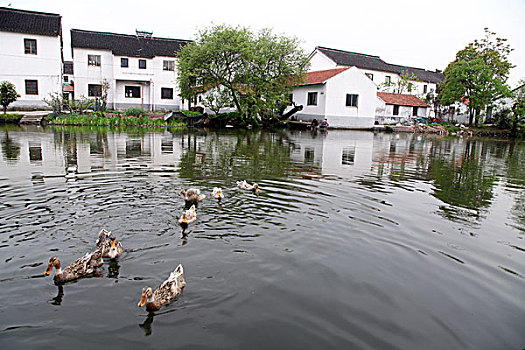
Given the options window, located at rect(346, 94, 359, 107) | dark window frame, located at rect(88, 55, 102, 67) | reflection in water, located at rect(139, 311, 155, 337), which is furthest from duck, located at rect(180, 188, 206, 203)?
dark window frame, located at rect(88, 55, 102, 67)

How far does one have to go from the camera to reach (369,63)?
53.7 meters

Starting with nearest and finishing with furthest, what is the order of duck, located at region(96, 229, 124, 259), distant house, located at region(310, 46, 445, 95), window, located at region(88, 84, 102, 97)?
duck, located at region(96, 229, 124, 259)
window, located at region(88, 84, 102, 97)
distant house, located at region(310, 46, 445, 95)

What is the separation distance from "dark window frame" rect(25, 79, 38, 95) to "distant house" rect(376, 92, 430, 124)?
37968mm

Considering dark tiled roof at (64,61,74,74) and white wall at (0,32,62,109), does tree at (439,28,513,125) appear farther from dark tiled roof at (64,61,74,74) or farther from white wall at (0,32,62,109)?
dark tiled roof at (64,61,74,74)

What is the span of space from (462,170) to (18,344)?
47.4ft

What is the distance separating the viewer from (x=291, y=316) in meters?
3.96

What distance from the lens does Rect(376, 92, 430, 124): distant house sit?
1834 inches

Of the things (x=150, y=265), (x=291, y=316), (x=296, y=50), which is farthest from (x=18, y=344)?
(x=296, y=50)

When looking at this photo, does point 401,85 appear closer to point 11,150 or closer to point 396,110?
point 396,110

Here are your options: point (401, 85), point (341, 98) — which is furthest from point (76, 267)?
point (401, 85)

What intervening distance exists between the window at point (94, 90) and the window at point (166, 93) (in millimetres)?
6966

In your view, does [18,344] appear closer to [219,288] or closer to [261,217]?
[219,288]

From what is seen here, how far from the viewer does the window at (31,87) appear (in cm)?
3806

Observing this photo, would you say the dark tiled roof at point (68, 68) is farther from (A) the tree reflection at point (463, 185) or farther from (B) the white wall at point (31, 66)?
(A) the tree reflection at point (463, 185)
